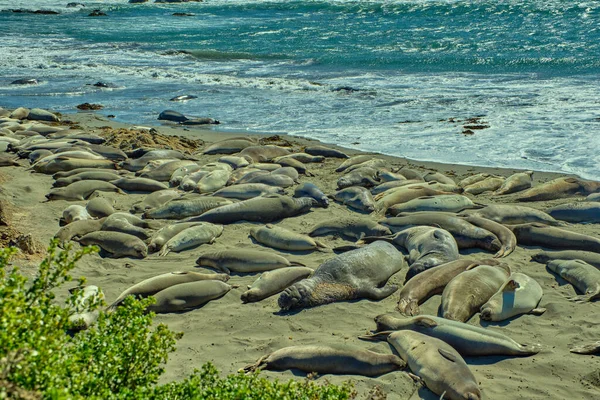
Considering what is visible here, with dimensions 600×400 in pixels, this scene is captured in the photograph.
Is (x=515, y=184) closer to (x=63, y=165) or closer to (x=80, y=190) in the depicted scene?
(x=80, y=190)

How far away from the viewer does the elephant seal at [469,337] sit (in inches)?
187

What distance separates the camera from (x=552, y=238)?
6.98 metres

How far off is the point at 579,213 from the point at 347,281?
11.0ft

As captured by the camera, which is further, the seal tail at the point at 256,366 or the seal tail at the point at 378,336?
the seal tail at the point at 378,336

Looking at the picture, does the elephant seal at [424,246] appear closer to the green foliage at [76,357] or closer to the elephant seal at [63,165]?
the green foliage at [76,357]

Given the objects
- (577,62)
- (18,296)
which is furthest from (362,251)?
(577,62)

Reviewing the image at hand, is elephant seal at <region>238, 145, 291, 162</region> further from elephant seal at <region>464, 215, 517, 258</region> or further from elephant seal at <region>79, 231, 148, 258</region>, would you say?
elephant seal at <region>464, 215, 517, 258</region>

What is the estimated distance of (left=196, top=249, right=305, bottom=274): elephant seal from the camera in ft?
21.0

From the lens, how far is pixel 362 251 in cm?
632

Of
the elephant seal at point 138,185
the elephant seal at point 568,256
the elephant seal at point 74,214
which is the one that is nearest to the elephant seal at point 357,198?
the elephant seal at point 568,256

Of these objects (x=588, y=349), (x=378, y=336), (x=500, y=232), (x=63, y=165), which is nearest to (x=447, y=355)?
(x=378, y=336)

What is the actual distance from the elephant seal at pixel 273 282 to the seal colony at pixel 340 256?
0.01 m

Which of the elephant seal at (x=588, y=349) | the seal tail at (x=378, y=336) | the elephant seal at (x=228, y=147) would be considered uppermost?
the elephant seal at (x=588, y=349)

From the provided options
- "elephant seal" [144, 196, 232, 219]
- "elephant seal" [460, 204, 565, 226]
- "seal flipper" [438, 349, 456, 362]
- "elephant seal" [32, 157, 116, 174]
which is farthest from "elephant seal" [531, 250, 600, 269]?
"elephant seal" [32, 157, 116, 174]
